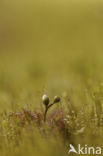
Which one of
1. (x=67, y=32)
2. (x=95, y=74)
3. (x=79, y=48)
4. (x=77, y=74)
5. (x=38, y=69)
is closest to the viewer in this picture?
(x=95, y=74)

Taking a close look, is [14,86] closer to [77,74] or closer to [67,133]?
[77,74]

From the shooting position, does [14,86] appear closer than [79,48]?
Yes

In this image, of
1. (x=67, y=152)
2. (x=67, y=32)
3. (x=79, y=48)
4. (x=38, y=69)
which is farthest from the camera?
(x=67, y=32)

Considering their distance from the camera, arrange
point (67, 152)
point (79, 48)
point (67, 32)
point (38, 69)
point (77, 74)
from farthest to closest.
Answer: point (67, 32), point (79, 48), point (38, 69), point (77, 74), point (67, 152)

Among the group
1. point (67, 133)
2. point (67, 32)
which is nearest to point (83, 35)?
point (67, 32)

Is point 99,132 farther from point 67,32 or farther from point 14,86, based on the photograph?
point 67,32

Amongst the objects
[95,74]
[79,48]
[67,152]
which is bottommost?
[67,152]

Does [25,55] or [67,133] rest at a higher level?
[25,55]

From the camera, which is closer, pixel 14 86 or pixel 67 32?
pixel 14 86

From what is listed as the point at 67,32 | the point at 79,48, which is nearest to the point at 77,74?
the point at 79,48
